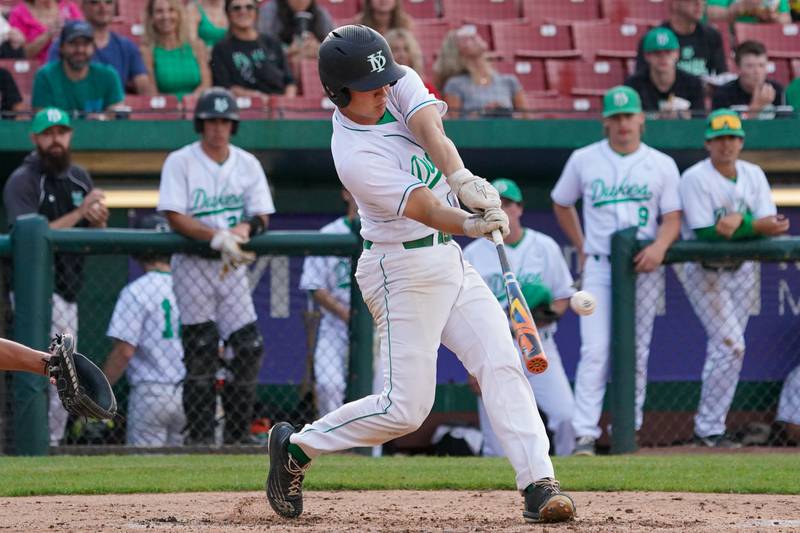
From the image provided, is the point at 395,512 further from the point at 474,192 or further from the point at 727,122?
the point at 727,122

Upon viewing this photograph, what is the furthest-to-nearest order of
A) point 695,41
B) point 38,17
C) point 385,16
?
point 38,17
point 695,41
point 385,16

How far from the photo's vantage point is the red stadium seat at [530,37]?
9516mm

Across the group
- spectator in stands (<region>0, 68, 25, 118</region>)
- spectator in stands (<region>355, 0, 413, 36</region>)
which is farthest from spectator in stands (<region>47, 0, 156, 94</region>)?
spectator in stands (<region>355, 0, 413, 36</region>)

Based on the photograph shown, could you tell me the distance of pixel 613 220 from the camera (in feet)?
22.0

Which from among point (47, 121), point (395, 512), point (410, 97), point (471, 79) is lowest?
point (395, 512)

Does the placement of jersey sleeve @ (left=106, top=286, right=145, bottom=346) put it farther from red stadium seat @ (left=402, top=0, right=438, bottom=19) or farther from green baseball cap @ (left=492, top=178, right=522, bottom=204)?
red stadium seat @ (left=402, top=0, right=438, bottom=19)

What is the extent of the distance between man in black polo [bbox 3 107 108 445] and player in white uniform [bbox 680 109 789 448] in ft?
10.2

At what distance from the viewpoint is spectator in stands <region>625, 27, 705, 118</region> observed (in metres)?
7.91

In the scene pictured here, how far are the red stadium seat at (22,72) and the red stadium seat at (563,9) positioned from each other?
388 centimetres

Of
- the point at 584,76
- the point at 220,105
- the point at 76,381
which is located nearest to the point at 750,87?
the point at 584,76

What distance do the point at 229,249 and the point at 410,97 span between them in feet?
8.38

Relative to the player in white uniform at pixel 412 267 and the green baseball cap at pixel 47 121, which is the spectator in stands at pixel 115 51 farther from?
the player in white uniform at pixel 412 267

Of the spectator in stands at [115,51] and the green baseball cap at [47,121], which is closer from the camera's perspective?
the green baseball cap at [47,121]

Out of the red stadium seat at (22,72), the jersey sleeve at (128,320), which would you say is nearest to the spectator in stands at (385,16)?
the red stadium seat at (22,72)
